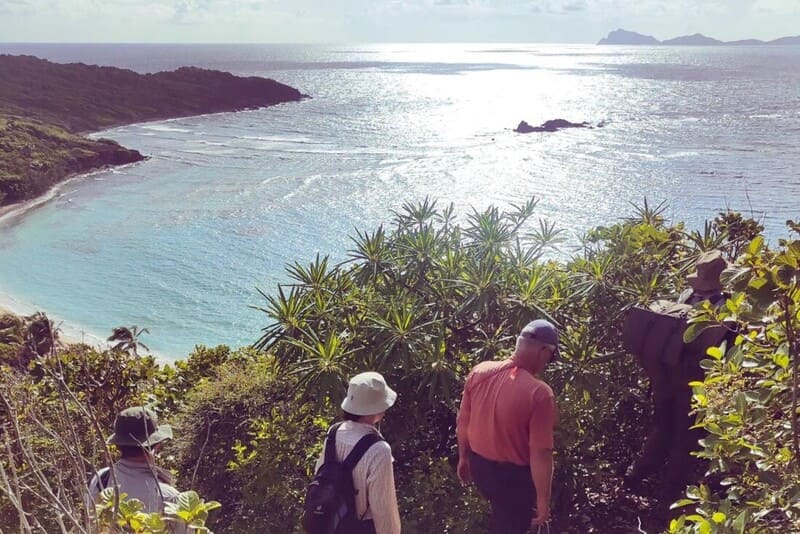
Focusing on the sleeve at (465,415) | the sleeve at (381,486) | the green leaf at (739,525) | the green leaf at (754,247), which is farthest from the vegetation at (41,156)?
the green leaf at (739,525)

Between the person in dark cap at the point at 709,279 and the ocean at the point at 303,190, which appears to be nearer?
the person in dark cap at the point at 709,279

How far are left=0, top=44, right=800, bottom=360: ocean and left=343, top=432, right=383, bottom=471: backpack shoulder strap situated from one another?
3.80 m

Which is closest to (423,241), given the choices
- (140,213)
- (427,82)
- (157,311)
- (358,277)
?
(358,277)

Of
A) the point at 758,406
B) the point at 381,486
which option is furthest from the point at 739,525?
the point at 381,486

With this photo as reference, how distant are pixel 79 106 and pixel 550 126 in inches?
1426

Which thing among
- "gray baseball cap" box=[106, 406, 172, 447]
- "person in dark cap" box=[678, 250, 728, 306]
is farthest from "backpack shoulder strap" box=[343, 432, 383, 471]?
"person in dark cap" box=[678, 250, 728, 306]

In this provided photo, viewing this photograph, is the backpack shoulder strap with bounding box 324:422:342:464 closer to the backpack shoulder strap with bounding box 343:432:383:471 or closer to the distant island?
the backpack shoulder strap with bounding box 343:432:383:471

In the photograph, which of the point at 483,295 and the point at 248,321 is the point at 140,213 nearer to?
the point at 248,321

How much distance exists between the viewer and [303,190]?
35.9 m

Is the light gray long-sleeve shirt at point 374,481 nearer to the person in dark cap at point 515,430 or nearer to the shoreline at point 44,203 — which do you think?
the person in dark cap at point 515,430

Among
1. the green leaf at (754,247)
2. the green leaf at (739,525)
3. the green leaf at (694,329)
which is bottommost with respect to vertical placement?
the green leaf at (739,525)

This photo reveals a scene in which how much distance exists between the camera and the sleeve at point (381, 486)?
3.47 meters

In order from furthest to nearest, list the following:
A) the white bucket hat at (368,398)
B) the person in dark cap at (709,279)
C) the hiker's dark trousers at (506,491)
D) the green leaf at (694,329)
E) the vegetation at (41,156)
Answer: the vegetation at (41,156) < the person in dark cap at (709,279) < the hiker's dark trousers at (506,491) < the white bucket hat at (368,398) < the green leaf at (694,329)

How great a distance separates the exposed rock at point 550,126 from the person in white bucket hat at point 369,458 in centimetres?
5554
